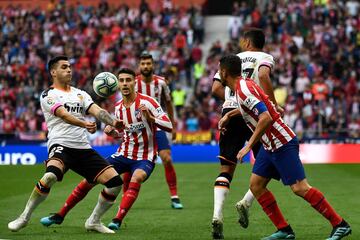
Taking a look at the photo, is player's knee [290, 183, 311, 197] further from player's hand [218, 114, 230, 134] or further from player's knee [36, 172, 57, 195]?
player's knee [36, 172, 57, 195]

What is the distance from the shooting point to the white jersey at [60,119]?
38.4 ft

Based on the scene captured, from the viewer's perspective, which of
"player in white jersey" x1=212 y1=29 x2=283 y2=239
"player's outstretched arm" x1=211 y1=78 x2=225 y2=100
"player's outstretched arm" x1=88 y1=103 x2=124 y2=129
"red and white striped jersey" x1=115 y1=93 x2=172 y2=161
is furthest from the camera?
"red and white striped jersey" x1=115 y1=93 x2=172 y2=161

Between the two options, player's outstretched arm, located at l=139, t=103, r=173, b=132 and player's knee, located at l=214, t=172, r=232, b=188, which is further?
player's outstretched arm, located at l=139, t=103, r=173, b=132

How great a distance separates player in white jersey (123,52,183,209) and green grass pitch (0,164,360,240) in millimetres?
331

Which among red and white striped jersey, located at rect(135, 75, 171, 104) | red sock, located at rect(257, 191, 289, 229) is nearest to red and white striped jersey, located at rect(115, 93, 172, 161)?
red sock, located at rect(257, 191, 289, 229)

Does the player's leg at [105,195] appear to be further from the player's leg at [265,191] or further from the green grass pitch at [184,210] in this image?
the player's leg at [265,191]

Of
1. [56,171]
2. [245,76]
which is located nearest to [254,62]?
[245,76]

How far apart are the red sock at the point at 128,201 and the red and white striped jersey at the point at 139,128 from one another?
49 centimetres

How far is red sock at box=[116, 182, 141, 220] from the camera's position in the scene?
39.1ft

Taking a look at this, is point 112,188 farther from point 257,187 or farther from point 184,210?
point 184,210

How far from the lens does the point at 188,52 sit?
1394 inches

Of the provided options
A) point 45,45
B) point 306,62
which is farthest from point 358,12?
point 45,45

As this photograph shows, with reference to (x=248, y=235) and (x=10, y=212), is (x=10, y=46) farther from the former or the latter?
(x=248, y=235)

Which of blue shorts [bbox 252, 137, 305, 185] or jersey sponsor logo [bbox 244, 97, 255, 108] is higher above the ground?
jersey sponsor logo [bbox 244, 97, 255, 108]
